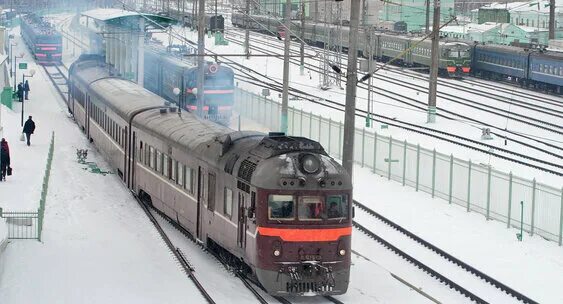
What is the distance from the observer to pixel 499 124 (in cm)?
4872

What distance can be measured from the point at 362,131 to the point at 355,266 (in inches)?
569

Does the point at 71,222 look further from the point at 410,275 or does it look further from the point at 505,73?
the point at 505,73

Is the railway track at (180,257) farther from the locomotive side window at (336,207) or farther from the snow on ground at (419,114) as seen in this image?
the snow on ground at (419,114)

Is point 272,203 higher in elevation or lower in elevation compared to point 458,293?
higher

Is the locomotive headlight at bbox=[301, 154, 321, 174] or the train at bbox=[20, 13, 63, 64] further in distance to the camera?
the train at bbox=[20, 13, 63, 64]

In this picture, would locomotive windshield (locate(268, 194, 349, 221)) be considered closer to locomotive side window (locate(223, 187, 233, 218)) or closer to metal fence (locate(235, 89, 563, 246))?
locomotive side window (locate(223, 187, 233, 218))

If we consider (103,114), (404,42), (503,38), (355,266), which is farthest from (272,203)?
(503,38)

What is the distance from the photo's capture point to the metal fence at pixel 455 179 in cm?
2534

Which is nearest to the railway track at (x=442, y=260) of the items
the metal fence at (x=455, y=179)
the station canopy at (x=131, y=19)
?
the metal fence at (x=455, y=179)

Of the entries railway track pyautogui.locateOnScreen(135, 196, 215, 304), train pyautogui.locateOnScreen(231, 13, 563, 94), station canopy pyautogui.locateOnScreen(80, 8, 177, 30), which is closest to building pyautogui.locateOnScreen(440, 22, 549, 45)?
train pyautogui.locateOnScreen(231, 13, 563, 94)

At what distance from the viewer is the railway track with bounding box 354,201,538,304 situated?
788 inches

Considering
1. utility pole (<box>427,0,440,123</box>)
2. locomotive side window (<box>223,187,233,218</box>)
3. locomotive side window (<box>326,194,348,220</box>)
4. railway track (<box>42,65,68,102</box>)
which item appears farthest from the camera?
railway track (<box>42,65,68,102</box>)

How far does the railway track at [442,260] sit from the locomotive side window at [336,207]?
3163mm

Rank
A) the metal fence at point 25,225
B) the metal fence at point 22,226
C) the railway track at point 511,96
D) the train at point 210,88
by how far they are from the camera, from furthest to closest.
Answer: the railway track at point 511,96 < the train at point 210,88 < the metal fence at point 22,226 < the metal fence at point 25,225
